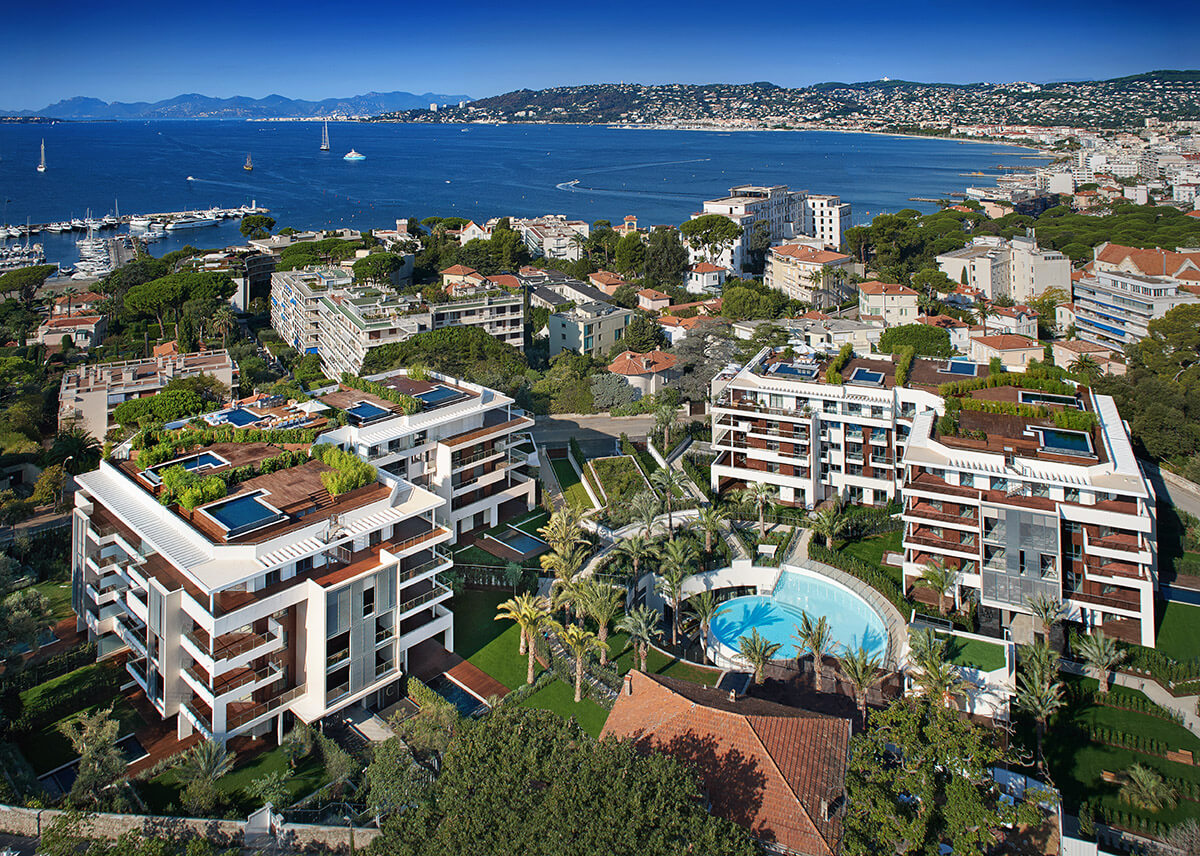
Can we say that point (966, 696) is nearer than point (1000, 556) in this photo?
Yes

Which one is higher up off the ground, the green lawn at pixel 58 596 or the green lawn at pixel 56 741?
the green lawn at pixel 58 596

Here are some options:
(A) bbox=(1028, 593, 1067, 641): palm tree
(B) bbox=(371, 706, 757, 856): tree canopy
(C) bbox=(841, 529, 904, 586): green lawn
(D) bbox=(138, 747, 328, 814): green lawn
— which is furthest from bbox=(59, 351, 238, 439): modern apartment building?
(A) bbox=(1028, 593, 1067, 641): palm tree

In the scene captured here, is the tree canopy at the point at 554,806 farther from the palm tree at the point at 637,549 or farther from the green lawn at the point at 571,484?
the green lawn at the point at 571,484

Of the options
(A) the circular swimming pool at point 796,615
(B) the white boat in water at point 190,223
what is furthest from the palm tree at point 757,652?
(B) the white boat in water at point 190,223

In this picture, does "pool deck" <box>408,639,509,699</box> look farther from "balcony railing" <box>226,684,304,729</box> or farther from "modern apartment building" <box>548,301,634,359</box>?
"modern apartment building" <box>548,301,634,359</box>

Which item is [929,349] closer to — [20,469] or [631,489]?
[631,489]

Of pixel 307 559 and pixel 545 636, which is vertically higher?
pixel 307 559

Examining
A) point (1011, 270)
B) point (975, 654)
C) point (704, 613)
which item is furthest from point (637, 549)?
point (1011, 270)

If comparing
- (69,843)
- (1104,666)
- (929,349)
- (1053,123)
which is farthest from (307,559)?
(1053,123)
